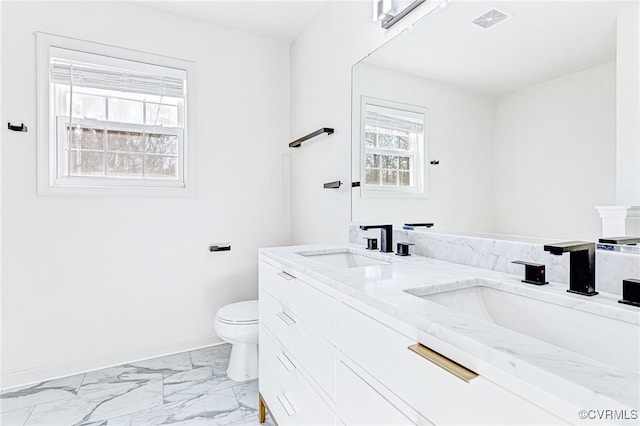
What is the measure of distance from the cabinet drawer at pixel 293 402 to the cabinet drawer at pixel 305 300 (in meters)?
0.24

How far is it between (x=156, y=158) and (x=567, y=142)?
2.45 metres

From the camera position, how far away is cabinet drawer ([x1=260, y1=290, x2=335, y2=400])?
1.03 meters

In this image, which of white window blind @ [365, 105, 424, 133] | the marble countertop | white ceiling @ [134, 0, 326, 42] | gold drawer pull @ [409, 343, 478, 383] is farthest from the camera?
white ceiling @ [134, 0, 326, 42]

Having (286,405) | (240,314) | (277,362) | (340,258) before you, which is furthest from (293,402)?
(240,314)

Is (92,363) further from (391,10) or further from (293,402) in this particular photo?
(391,10)

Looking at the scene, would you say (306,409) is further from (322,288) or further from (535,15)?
(535,15)

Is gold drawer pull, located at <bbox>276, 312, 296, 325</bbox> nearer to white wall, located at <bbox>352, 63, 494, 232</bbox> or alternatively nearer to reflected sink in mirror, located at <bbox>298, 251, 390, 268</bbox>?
reflected sink in mirror, located at <bbox>298, 251, 390, 268</bbox>

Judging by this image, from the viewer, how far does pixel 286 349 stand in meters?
1.35

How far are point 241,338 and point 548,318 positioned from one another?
5.42ft

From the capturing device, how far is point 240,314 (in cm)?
210

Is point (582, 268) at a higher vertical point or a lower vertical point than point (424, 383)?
higher

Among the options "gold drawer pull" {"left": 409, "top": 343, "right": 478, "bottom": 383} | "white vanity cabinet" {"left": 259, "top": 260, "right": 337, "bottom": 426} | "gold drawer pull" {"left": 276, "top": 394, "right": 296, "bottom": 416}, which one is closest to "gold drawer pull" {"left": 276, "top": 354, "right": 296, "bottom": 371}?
"white vanity cabinet" {"left": 259, "top": 260, "right": 337, "bottom": 426}

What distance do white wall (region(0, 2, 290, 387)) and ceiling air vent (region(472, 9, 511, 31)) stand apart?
184 centimetres

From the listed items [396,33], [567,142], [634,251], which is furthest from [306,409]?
[396,33]
